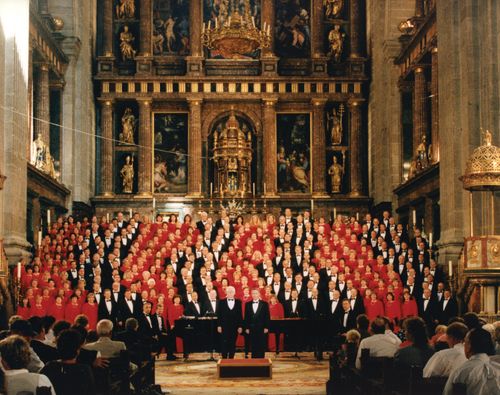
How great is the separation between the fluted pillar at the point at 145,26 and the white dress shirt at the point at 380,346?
21314 mm

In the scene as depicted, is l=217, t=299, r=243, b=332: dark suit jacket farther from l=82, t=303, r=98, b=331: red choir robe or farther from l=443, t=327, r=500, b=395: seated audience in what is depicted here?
l=443, t=327, r=500, b=395: seated audience

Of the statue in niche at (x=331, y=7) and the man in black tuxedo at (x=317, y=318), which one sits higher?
the statue in niche at (x=331, y=7)

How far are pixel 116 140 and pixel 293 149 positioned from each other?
5.83 metres

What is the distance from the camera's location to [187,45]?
29.4 meters

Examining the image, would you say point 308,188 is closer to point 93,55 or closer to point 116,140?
point 116,140

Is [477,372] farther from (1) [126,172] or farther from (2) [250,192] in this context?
(1) [126,172]

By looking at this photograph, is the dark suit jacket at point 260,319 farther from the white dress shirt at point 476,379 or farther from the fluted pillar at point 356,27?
the fluted pillar at point 356,27

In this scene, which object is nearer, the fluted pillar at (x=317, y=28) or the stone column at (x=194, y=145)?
the stone column at (x=194, y=145)

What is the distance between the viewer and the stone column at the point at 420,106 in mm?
24484

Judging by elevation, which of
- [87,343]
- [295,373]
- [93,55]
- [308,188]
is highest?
[93,55]

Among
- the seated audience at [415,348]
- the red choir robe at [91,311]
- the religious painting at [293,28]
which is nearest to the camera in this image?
the seated audience at [415,348]

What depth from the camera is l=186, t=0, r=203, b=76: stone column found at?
28.7 meters

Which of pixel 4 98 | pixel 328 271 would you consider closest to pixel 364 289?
pixel 328 271

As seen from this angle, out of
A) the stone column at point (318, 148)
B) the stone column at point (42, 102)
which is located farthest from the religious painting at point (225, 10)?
the stone column at point (42, 102)
